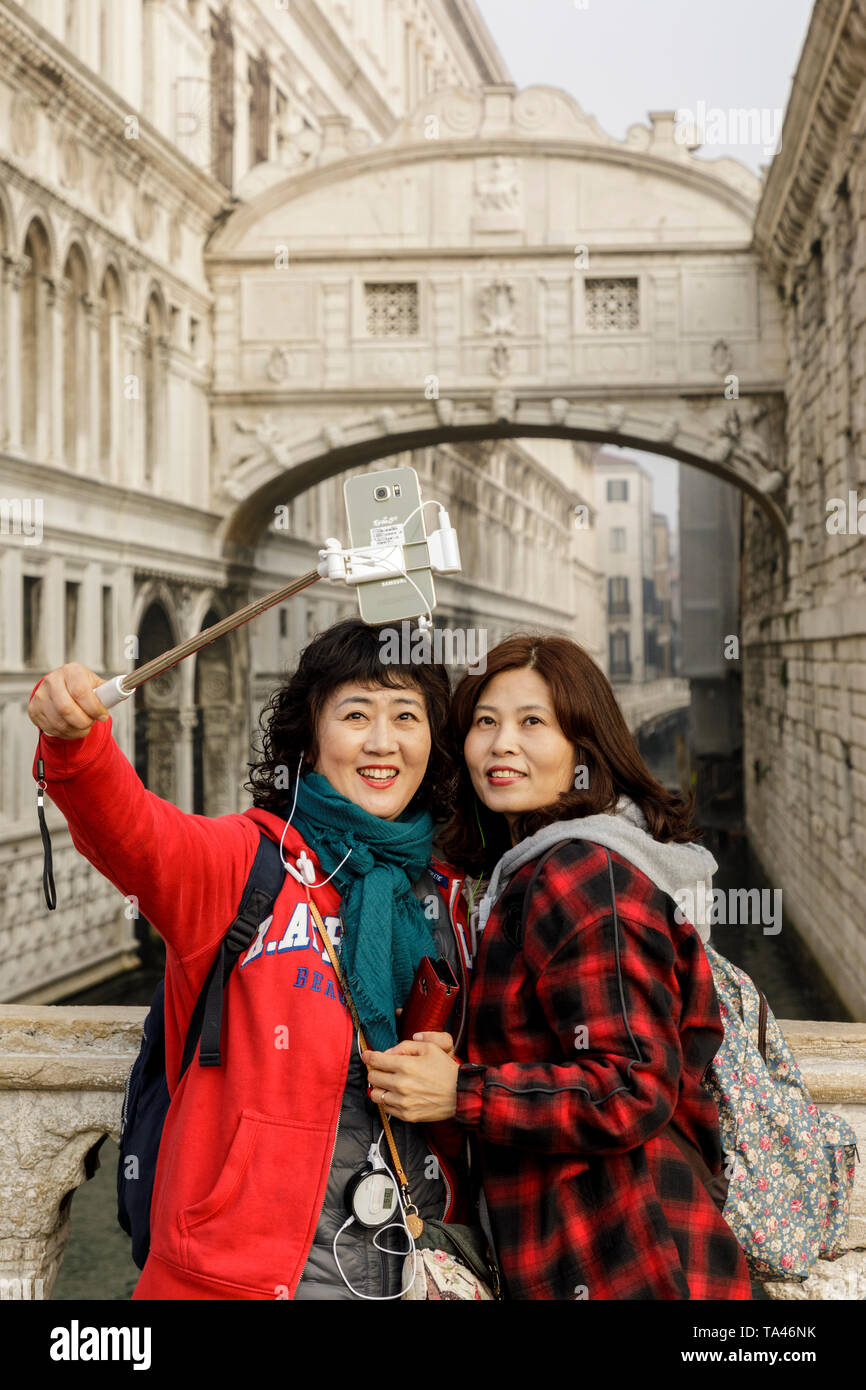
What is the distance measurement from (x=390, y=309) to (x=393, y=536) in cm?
1199

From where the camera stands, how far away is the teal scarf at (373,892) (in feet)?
5.23

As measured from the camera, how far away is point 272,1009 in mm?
1567

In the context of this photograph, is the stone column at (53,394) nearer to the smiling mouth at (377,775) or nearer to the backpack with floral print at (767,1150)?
the smiling mouth at (377,775)

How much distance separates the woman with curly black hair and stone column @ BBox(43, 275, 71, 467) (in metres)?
8.39

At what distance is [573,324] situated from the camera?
1268cm

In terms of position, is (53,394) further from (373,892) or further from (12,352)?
(373,892)

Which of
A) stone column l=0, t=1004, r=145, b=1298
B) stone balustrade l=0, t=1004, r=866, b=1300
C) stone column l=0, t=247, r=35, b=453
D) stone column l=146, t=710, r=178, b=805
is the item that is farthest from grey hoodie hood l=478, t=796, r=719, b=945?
stone column l=146, t=710, r=178, b=805

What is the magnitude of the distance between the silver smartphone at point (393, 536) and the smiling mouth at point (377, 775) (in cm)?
36

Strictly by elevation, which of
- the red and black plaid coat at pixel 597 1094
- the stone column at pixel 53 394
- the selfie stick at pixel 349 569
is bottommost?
the red and black plaid coat at pixel 597 1094

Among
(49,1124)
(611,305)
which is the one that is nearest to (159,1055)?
(49,1124)

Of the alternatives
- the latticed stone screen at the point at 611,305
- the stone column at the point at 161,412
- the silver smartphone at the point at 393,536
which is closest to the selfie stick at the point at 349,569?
the silver smartphone at the point at 393,536

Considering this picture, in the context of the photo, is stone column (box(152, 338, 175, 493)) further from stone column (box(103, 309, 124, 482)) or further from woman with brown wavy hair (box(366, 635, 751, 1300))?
woman with brown wavy hair (box(366, 635, 751, 1300))

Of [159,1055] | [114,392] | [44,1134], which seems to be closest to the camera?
[159,1055]

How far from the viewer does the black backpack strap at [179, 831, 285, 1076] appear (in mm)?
1555
